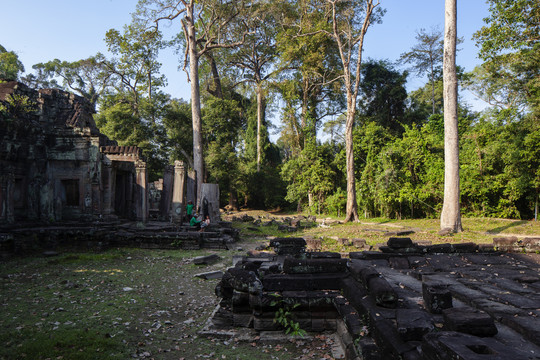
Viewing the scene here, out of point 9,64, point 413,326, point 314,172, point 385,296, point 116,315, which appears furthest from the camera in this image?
point 9,64

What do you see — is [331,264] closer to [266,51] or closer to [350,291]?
[350,291]

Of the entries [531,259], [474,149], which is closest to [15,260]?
[531,259]

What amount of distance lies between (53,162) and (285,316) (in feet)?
39.5

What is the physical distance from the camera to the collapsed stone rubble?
2.39m

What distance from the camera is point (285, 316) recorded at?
4148 millimetres

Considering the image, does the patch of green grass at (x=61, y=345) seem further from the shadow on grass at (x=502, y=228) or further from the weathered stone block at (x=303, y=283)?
the shadow on grass at (x=502, y=228)

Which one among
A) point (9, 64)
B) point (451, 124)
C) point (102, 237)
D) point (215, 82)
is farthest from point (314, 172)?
point (9, 64)

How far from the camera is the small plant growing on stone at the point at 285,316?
4068mm

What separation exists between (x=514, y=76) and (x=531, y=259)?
16079mm

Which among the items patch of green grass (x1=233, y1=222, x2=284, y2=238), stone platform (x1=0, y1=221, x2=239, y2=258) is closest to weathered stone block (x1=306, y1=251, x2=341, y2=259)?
stone platform (x1=0, y1=221, x2=239, y2=258)

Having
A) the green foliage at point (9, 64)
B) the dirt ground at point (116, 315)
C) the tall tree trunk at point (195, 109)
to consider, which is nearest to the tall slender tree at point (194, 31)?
the tall tree trunk at point (195, 109)

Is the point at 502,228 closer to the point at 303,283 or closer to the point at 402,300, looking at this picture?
the point at 303,283

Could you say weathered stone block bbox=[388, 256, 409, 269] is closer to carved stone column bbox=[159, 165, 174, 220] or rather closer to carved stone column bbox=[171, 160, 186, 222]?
carved stone column bbox=[171, 160, 186, 222]

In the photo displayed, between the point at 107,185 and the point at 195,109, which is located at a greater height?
the point at 195,109
